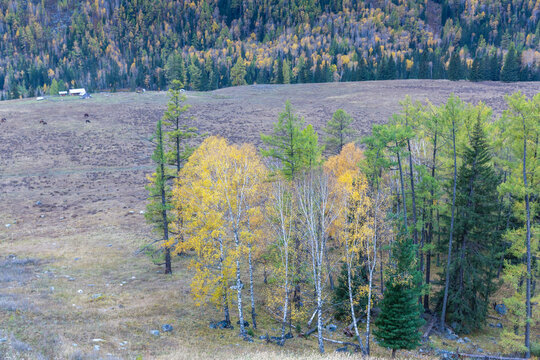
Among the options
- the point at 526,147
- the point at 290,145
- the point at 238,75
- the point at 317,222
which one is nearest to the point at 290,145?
the point at 290,145

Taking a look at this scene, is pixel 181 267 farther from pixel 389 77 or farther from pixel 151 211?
pixel 389 77

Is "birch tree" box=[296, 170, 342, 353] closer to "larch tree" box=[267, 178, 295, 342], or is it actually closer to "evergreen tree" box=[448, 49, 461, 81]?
"larch tree" box=[267, 178, 295, 342]

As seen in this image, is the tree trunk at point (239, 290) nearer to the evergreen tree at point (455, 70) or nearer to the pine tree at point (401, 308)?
the pine tree at point (401, 308)

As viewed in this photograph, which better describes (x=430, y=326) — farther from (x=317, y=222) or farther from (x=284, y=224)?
(x=284, y=224)

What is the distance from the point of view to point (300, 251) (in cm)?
2166

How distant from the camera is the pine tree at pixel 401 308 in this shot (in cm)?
1872

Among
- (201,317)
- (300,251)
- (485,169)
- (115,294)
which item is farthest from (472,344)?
(115,294)

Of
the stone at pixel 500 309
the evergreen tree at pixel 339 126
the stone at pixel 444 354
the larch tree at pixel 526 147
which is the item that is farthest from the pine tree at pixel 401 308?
the evergreen tree at pixel 339 126

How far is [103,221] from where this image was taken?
38750 mm

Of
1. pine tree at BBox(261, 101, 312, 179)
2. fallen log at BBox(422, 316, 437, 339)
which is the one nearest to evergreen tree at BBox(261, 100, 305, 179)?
pine tree at BBox(261, 101, 312, 179)

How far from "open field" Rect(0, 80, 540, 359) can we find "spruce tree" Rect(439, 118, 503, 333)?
8.12 ft

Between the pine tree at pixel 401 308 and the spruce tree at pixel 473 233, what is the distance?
6.23 m

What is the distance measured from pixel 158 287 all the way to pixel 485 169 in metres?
22.7

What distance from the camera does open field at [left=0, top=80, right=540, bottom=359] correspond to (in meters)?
16.5
